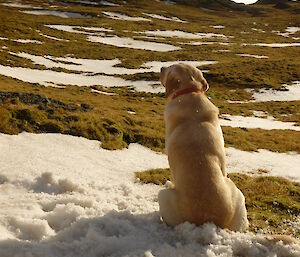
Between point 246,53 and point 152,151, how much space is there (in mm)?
62656

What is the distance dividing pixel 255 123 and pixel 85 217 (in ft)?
84.1

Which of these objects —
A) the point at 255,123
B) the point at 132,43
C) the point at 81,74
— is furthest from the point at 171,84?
the point at 132,43

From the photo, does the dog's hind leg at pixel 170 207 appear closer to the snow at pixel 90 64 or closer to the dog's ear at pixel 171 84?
the dog's ear at pixel 171 84

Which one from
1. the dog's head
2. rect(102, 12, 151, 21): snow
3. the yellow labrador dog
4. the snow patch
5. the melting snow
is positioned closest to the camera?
the yellow labrador dog

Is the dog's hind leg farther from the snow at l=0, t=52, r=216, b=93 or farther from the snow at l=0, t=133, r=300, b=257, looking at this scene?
the snow at l=0, t=52, r=216, b=93

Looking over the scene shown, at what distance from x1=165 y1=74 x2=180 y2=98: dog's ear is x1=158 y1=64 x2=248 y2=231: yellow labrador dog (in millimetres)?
158

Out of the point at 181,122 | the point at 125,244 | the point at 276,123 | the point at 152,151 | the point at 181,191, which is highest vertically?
the point at 181,122

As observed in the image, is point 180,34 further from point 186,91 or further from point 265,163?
point 186,91

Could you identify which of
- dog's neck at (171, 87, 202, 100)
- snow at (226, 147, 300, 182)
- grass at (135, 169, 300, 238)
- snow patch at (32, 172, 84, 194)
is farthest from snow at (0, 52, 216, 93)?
dog's neck at (171, 87, 202, 100)

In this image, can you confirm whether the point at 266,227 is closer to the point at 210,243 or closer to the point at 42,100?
the point at 210,243

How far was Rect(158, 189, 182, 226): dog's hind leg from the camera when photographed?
20.9 ft

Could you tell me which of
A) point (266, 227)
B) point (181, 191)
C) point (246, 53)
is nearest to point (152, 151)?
point (266, 227)

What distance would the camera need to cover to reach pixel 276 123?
104 ft

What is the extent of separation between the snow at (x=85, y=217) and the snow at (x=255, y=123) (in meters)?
19.3
